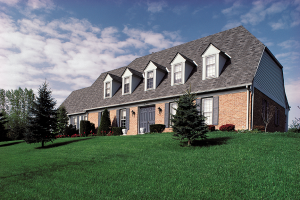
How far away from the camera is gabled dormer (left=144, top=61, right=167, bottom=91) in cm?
2011

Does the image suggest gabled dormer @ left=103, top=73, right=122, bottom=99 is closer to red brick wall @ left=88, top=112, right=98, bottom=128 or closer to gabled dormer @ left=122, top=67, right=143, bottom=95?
gabled dormer @ left=122, top=67, right=143, bottom=95

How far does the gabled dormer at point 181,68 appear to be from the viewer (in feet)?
59.6

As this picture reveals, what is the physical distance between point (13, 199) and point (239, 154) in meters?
7.28

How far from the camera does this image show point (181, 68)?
18.5 metres

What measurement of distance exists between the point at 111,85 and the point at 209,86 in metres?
11.9

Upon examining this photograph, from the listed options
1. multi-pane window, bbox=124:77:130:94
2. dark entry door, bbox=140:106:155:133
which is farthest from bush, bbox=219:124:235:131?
multi-pane window, bbox=124:77:130:94

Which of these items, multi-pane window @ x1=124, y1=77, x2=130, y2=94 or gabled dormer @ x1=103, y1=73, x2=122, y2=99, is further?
gabled dormer @ x1=103, y1=73, x2=122, y2=99

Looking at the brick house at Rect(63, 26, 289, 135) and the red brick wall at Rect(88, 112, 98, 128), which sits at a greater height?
the brick house at Rect(63, 26, 289, 135)

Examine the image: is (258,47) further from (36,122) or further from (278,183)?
(36,122)

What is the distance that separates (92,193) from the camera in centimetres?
527

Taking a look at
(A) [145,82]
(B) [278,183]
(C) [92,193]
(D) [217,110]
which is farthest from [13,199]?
(A) [145,82]

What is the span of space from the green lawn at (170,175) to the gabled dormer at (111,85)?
1512 centimetres

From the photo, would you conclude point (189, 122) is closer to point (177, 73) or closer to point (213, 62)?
point (213, 62)

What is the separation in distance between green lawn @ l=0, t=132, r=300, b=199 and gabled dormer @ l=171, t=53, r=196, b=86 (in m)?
9.32
